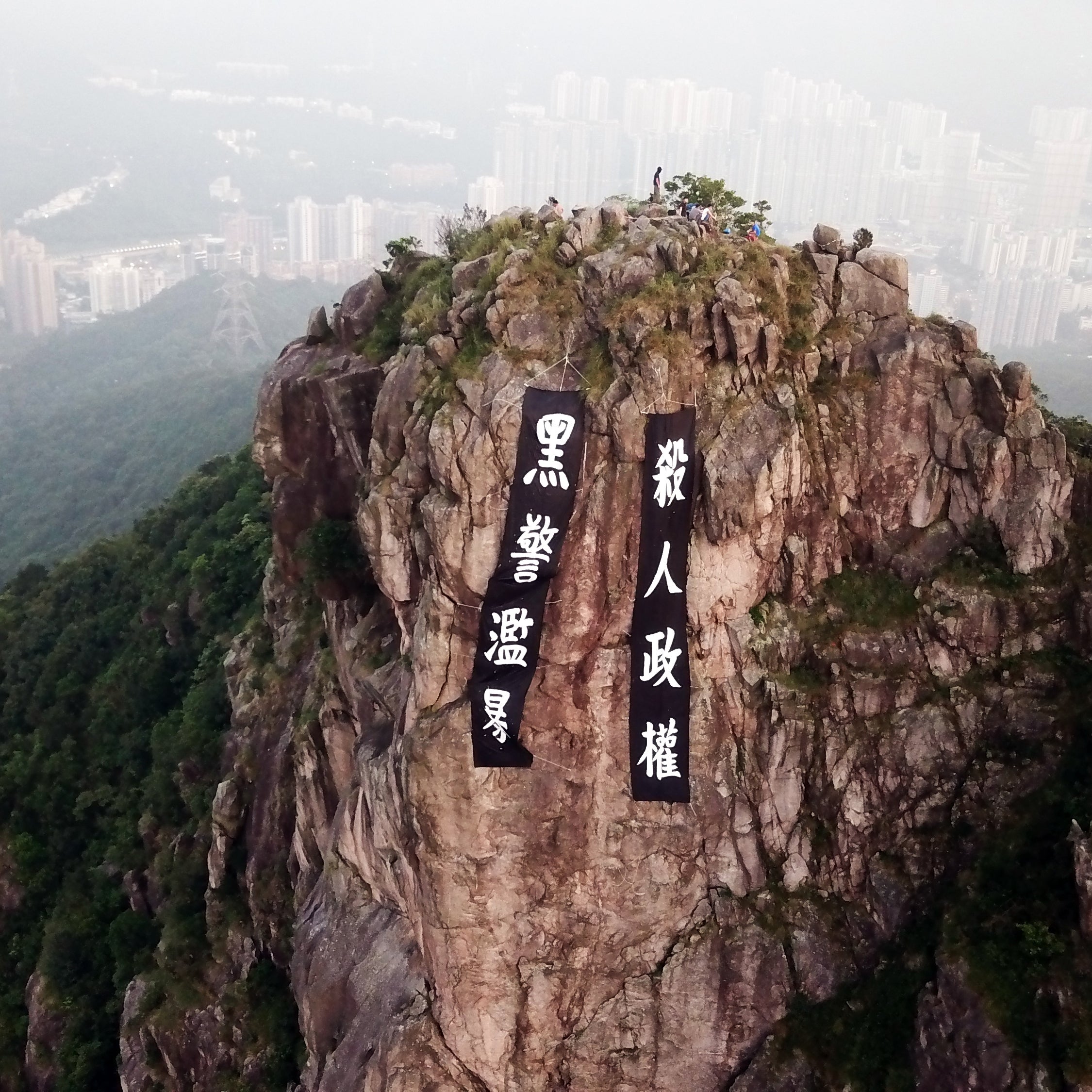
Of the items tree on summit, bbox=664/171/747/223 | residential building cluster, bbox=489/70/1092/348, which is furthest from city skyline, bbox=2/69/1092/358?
tree on summit, bbox=664/171/747/223

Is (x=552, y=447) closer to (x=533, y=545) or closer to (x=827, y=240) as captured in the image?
(x=533, y=545)

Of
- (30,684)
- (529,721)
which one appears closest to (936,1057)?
(529,721)

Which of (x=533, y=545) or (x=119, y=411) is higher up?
(x=533, y=545)

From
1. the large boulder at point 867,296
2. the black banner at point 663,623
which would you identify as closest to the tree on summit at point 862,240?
the large boulder at point 867,296

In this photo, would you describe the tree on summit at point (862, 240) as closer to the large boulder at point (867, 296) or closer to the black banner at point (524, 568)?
the large boulder at point (867, 296)

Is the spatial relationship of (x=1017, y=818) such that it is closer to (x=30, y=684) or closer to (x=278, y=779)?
(x=278, y=779)

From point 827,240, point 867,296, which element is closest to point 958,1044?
point 867,296

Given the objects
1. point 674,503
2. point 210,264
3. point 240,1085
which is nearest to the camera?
point 674,503
